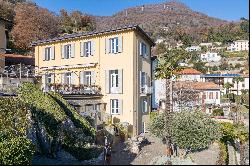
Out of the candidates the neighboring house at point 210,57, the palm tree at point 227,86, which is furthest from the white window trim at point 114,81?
the neighboring house at point 210,57

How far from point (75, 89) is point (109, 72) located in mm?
3694

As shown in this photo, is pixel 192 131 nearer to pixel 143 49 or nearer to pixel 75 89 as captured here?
pixel 75 89

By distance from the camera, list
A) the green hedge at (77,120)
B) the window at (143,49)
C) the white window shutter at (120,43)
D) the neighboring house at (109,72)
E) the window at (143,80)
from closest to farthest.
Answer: the green hedge at (77,120) → the neighboring house at (109,72) → the white window shutter at (120,43) → the window at (143,49) → the window at (143,80)

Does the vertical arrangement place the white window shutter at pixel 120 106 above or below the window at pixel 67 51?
below

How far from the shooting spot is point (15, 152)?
40.9ft

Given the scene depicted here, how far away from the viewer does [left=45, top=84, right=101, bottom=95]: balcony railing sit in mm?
26734

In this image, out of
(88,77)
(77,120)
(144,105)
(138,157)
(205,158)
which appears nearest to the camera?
(205,158)

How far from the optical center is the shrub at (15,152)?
12328 mm

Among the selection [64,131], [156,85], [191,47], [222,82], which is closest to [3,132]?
[64,131]

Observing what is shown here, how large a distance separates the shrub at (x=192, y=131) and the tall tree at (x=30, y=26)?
40545 millimetres

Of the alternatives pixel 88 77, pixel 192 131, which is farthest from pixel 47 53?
pixel 192 131

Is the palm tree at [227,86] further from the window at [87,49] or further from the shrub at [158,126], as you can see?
the shrub at [158,126]

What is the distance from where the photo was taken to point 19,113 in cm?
1617

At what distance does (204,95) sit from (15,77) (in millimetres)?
36467
